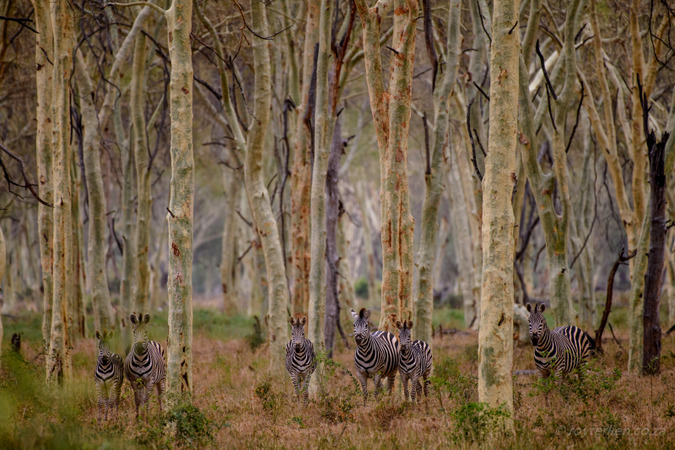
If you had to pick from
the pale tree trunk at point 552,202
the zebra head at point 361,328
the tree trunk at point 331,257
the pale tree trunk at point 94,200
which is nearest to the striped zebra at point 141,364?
the zebra head at point 361,328

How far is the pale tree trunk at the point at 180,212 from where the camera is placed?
6.91m

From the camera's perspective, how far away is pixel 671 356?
415 inches

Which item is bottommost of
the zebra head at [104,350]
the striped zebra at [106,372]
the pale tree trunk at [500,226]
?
the striped zebra at [106,372]

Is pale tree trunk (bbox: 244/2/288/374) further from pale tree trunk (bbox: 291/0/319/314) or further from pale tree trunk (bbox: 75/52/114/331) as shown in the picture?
pale tree trunk (bbox: 75/52/114/331)

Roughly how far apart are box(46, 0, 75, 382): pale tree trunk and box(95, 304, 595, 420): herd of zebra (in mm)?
1493

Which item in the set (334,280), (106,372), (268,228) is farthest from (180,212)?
(334,280)

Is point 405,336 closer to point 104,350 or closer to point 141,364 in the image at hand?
point 141,364

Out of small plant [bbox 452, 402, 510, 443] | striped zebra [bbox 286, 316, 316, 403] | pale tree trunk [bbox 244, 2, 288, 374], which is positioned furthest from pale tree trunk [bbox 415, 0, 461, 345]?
small plant [bbox 452, 402, 510, 443]

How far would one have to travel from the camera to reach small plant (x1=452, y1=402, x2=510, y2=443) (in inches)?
224

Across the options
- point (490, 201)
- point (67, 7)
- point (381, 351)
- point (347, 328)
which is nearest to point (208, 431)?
point (381, 351)

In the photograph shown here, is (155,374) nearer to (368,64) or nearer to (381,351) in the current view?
(381,351)

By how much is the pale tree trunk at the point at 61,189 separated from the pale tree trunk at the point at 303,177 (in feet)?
12.7

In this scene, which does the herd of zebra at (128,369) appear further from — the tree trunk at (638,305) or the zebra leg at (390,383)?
the tree trunk at (638,305)

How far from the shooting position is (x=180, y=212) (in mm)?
7016
